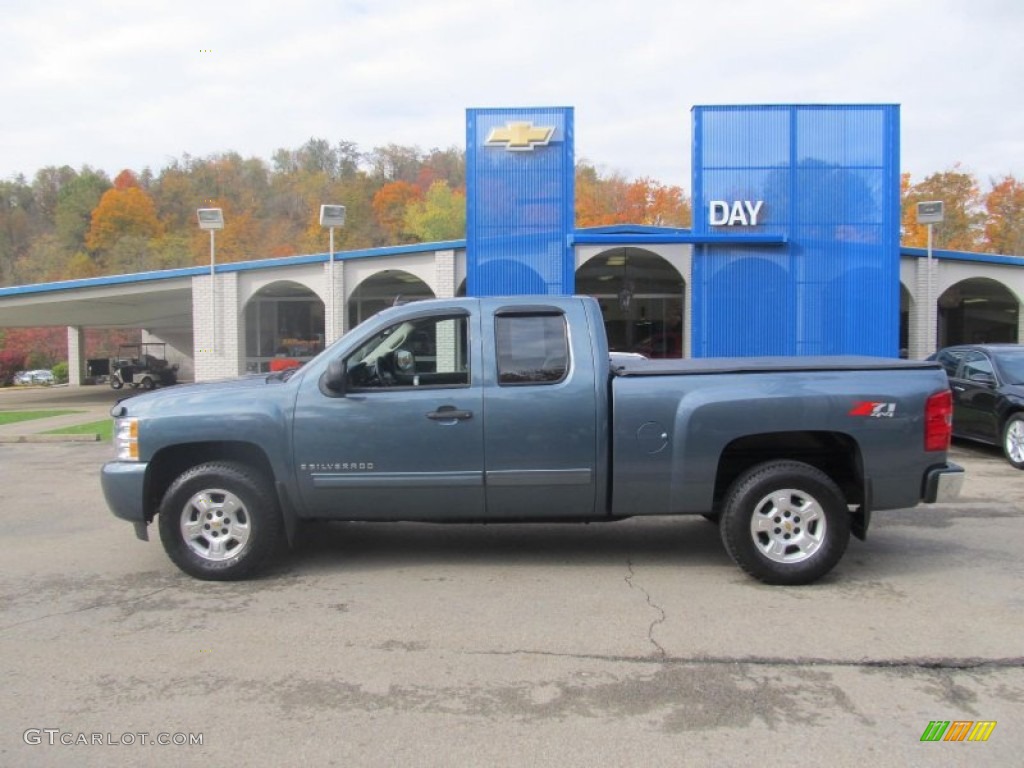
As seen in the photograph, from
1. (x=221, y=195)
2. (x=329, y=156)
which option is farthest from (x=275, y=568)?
(x=329, y=156)

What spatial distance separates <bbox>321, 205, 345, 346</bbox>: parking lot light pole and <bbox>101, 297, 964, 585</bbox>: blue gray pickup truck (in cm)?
1270

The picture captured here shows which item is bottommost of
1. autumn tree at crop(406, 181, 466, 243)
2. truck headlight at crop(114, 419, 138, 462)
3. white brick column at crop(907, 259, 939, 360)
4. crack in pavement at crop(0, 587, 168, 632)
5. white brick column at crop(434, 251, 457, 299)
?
crack in pavement at crop(0, 587, 168, 632)

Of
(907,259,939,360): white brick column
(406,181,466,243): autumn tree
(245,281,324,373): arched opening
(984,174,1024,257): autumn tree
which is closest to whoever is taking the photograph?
(907,259,939,360): white brick column

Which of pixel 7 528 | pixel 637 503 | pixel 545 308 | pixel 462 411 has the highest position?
pixel 545 308

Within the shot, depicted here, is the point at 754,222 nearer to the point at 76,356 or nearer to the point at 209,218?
the point at 209,218

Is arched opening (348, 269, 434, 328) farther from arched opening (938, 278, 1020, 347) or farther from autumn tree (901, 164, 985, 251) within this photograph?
autumn tree (901, 164, 985, 251)

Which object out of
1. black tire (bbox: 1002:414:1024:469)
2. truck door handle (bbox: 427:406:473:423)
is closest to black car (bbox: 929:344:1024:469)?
black tire (bbox: 1002:414:1024:469)

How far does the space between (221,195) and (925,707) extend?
83.6m

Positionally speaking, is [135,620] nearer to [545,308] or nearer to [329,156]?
[545,308]

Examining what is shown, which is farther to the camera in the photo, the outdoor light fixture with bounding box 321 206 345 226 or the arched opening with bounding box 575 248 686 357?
the arched opening with bounding box 575 248 686 357

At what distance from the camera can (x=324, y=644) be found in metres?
4.52

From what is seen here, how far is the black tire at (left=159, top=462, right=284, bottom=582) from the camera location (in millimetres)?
5574

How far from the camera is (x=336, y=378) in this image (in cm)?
550

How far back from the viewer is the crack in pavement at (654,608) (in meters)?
4.40
